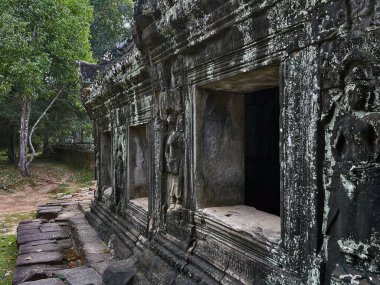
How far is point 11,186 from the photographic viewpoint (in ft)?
51.4

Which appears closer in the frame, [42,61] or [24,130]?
[42,61]

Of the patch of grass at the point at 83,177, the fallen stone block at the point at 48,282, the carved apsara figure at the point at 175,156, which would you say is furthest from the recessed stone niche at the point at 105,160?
the patch of grass at the point at 83,177

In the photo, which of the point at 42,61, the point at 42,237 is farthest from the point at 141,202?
the point at 42,61

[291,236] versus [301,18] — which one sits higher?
[301,18]

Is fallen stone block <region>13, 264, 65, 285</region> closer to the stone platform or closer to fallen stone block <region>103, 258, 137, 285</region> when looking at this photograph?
the stone platform

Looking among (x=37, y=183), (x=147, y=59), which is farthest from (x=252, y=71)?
(x=37, y=183)

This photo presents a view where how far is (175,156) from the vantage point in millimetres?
3848

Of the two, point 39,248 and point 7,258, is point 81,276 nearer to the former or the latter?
point 39,248

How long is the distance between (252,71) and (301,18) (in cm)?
59

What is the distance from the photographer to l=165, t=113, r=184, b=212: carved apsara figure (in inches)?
149

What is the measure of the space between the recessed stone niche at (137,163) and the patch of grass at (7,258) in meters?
2.08

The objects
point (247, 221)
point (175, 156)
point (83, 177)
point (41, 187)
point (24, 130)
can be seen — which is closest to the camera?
point (247, 221)

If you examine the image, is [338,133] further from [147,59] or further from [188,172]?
[147,59]

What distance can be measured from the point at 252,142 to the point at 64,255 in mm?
3452
